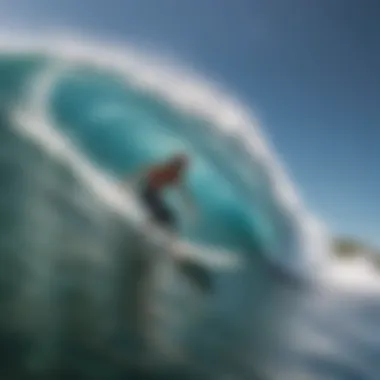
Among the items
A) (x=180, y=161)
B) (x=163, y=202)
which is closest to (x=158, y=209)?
(x=163, y=202)

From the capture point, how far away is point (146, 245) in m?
1.63

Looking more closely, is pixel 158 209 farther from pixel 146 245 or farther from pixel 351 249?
pixel 351 249

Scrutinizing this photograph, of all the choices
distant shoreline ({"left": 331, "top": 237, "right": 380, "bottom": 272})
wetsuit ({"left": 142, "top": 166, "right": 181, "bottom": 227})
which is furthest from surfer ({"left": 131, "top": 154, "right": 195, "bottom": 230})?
distant shoreline ({"left": 331, "top": 237, "right": 380, "bottom": 272})

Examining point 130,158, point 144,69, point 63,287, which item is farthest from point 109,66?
point 63,287

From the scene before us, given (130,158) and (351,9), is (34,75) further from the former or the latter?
(351,9)

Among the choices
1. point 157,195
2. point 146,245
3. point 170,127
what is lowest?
point 146,245

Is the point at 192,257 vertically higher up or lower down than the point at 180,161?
lower down

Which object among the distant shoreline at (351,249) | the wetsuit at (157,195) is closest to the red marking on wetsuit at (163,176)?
the wetsuit at (157,195)

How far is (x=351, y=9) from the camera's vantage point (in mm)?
1876

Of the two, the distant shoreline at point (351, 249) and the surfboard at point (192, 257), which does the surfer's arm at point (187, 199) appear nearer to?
the surfboard at point (192, 257)

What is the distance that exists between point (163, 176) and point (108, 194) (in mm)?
136

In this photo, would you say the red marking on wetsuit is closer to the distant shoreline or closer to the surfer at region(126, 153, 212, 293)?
the surfer at region(126, 153, 212, 293)

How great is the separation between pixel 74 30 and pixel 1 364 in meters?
0.78

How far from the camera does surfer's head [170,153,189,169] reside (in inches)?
66.2
